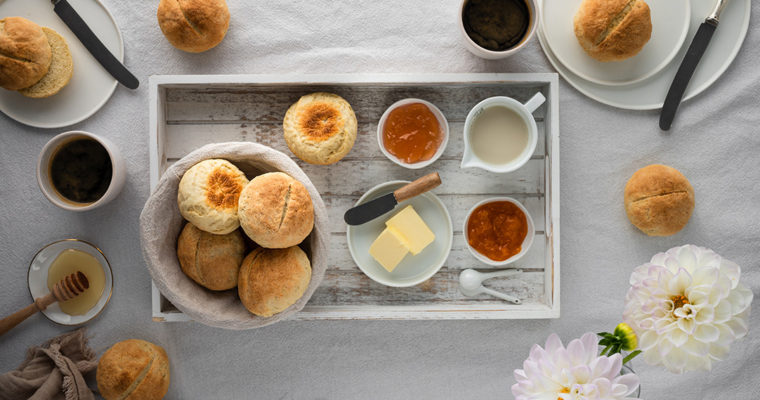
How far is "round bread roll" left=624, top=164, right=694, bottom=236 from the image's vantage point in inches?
51.1

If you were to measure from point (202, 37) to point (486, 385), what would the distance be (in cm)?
123

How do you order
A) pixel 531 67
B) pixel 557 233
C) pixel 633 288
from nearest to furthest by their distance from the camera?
1. pixel 633 288
2. pixel 557 233
3. pixel 531 67

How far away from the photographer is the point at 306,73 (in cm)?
139

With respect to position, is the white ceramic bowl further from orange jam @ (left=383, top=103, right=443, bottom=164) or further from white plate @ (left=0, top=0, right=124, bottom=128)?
orange jam @ (left=383, top=103, right=443, bottom=164)

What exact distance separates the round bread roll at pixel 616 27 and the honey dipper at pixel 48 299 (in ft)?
4.94

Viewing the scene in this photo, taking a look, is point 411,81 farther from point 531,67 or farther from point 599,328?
point 599,328

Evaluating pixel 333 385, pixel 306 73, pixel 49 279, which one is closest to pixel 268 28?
pixel 306 73

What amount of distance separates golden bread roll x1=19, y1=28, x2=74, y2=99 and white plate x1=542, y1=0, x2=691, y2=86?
1288 millimetres

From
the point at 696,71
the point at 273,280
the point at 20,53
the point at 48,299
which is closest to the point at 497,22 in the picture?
the point at 696,71

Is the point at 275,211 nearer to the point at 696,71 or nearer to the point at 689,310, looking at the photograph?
the point at 689,310

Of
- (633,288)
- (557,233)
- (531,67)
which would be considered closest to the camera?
(633,288)

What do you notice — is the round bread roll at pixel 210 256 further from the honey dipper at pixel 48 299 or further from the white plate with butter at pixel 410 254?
the honey dipper at pixel 48 299

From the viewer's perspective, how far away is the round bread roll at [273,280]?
3.52ft

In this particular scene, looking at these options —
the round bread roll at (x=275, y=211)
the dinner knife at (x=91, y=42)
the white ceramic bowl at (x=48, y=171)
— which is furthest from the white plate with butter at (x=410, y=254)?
the dinner knife at (x=91, y=42)
